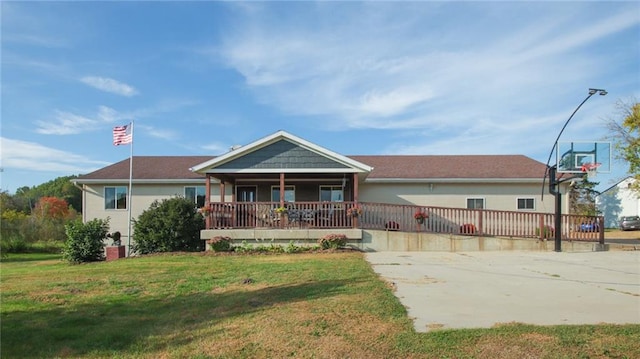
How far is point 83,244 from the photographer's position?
49.9ft

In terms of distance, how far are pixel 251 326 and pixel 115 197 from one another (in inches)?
748

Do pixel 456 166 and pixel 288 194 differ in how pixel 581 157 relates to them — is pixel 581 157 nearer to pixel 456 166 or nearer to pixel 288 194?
pixel 456 166

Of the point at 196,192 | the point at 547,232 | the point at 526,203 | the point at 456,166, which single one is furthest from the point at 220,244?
the point at 526,203

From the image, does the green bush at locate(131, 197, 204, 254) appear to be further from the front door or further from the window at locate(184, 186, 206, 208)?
the window at locate(184, 186, 206, 208)

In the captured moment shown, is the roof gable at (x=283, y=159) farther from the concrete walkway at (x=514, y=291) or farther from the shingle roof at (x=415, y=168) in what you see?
the concrete walkway at (x=514, y=291)

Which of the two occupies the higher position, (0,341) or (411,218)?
(411,218)

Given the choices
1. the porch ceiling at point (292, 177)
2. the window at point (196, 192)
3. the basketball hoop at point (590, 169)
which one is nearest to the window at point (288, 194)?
the porch ceiling at point (292, 177)

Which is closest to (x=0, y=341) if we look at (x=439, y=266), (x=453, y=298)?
(x=453, y=298)

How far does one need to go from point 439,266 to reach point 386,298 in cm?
499

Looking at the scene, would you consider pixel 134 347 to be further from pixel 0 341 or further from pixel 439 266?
pixel 439 266

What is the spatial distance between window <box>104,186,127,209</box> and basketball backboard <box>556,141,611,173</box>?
63.3 feet

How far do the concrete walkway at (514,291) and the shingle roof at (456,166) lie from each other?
8.80 m

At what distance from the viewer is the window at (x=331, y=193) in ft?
70.6

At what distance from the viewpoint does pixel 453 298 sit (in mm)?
6949
